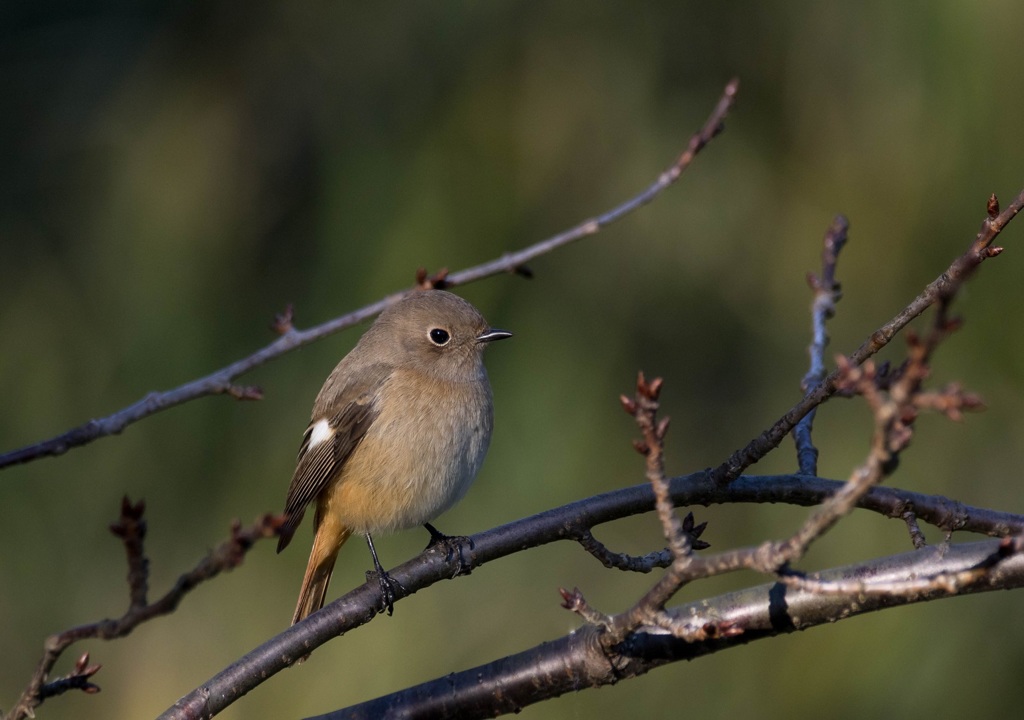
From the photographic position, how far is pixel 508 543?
2.67 m

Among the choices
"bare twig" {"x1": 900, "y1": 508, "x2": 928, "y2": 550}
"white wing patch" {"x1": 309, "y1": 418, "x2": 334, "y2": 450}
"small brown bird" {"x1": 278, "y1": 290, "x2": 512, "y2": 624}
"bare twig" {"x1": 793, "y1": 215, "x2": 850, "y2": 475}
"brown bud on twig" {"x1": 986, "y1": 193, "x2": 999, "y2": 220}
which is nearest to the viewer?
"brown bud on twig" {"x1": 986, "y1": 193, "x2": 999, "y2": 220}

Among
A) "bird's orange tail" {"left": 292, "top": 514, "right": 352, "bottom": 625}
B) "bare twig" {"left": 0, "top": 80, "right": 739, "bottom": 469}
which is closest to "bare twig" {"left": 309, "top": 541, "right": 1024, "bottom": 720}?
"bare twig" {"left": 0, "top": 80, "right": 739, "bottom": 469}

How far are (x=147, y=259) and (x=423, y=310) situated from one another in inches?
51.9

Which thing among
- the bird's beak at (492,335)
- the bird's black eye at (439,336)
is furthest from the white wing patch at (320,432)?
the bird's beak at (492,335)

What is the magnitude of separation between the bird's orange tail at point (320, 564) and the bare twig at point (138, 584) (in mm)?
1915

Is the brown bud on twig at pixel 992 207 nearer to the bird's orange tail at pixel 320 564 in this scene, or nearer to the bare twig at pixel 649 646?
the bare twig at pixel 649 646

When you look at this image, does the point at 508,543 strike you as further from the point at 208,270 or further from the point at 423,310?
the point at 208,270

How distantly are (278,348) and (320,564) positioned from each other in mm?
1253

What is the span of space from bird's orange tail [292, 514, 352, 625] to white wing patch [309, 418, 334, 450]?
25cm

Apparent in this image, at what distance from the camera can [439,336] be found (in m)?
3.89

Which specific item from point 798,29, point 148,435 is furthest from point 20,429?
point 798,29

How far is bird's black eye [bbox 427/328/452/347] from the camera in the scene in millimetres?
3881

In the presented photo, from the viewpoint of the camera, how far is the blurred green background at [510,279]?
395 cm

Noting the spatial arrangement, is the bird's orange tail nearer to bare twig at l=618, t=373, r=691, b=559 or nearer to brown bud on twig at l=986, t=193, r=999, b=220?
bare twig at l=618, t=373, r=691, b=559
